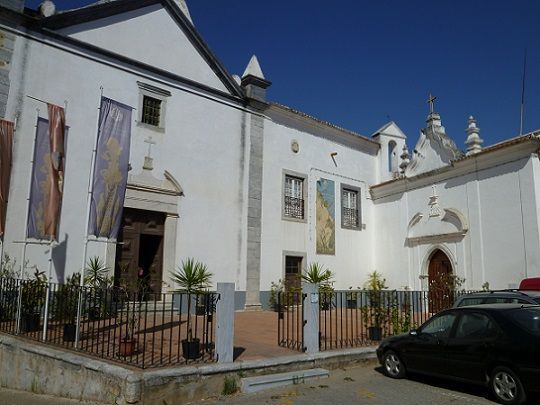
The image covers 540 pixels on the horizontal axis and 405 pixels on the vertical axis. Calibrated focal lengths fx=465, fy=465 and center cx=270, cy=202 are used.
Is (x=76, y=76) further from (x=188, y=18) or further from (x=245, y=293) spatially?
(x=245, y=293)

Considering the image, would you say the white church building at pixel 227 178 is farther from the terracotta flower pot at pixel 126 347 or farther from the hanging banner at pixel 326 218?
the terracotta flower pot at pixel 126 347

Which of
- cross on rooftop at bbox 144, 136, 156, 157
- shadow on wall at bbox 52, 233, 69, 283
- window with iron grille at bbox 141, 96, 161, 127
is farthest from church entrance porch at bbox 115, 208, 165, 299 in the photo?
window with iron grille at bbox 141, 96, 161, 127

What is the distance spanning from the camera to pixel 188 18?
15812 millimetres

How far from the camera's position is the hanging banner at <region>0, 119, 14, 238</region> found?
10570 millimetres

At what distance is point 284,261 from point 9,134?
386 inches

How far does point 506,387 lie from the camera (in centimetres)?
596

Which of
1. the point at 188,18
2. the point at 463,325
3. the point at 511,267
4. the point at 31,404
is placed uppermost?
the point at 188,18

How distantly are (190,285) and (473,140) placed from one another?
11193 mm

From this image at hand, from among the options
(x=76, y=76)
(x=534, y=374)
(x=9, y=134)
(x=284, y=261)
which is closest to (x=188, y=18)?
(x=76, y=76)

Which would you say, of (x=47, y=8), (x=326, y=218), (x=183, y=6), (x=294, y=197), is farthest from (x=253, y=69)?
(x=47, y=8)

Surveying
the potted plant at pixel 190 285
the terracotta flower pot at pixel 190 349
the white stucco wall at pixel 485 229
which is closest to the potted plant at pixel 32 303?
the potted plant at pixel 190 285

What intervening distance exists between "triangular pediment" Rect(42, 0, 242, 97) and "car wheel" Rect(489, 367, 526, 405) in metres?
12.4

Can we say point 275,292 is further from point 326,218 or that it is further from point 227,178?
point 227,178

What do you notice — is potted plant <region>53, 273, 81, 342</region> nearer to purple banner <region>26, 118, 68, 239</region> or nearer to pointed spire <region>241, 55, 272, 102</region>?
purple banner <region>26, 118, 68, 239</region>
